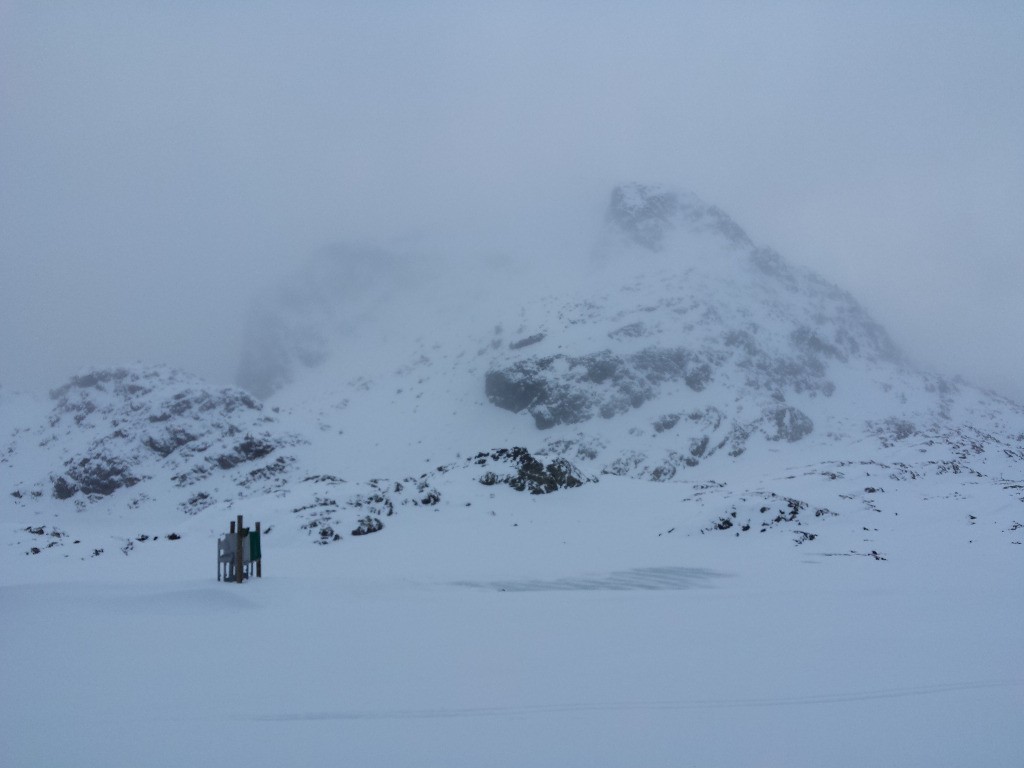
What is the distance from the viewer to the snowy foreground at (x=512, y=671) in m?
4.33

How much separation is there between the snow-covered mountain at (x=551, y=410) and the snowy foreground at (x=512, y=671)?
971 centimetres

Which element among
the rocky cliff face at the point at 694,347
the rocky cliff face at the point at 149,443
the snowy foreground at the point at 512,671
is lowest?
the snowy foreground at the point at 512,671

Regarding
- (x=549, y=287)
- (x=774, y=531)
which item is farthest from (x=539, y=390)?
(x=774, y=531)

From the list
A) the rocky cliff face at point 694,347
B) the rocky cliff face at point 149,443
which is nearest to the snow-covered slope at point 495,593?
the rocky cliff face at point 149,443

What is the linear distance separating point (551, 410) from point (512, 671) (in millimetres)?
57850

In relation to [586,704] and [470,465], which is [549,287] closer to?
[470,465]

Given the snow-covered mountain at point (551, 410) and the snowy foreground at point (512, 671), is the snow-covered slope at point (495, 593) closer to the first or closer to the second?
the snowy foreground at point (512, 671)

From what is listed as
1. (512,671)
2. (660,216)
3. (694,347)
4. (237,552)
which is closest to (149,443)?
(237,552)

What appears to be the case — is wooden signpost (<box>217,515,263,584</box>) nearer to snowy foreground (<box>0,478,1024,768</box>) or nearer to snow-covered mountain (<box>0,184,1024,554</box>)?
snowy foreground (<box>0,478,1024,768</box>)

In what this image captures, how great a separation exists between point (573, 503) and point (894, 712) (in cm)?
1893

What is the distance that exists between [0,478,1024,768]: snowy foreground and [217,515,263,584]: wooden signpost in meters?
0.64

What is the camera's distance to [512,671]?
599 centimetres

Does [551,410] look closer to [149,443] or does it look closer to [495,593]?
[149,443]

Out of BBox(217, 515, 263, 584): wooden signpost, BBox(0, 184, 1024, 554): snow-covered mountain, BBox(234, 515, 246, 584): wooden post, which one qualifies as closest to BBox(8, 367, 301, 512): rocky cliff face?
BBox(0, 184, 1024, 554): snow-covered mountain
